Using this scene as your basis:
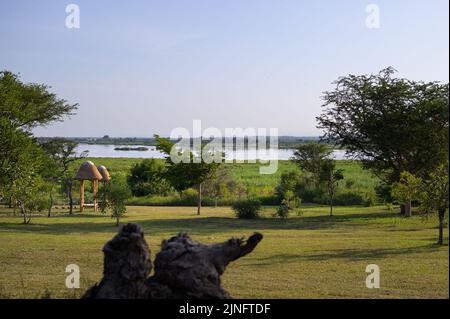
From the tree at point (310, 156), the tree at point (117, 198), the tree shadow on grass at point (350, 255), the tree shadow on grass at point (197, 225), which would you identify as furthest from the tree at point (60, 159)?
the tree shadow on grass at point (350, 255)

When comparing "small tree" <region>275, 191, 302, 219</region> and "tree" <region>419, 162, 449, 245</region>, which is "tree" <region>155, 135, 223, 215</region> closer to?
"small tree" <region>275, 191, 302, 219</region>

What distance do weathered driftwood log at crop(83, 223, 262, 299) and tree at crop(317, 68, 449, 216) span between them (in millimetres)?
25349

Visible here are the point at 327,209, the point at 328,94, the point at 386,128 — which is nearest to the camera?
the point at 386,128

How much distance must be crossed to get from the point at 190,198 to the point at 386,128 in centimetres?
1571

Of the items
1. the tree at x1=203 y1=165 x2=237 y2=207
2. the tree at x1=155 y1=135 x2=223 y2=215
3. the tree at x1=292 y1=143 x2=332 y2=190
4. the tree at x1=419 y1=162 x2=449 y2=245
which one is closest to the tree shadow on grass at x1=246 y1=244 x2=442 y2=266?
the tree at x1=419 y1=162 x2=449 y2=245

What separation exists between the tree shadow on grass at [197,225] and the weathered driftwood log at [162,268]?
53.9ft

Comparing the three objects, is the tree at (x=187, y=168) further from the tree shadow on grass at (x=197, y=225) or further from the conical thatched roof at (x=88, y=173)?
the tree shadow on grass at (x=197, y=225)

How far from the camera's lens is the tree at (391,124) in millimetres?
32781

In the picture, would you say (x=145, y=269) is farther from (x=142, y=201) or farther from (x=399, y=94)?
(x=142, y=201)

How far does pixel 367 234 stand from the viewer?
25.4 metres

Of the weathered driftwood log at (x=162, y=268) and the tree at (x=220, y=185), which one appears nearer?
the weathered driftwood log at (x=162, y=268)

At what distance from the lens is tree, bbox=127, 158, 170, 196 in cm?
4769

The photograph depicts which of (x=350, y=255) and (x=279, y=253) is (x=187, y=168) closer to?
(x=279, y=253)
